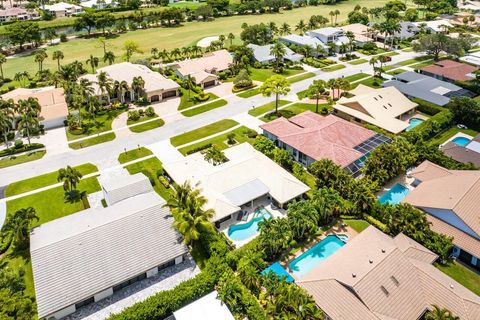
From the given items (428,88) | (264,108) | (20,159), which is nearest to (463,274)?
(264,108)

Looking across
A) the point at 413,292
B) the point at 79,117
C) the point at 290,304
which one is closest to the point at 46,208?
the point at 79,117

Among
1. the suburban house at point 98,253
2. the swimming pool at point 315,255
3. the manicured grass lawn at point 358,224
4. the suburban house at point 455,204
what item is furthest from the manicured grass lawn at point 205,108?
the suburban house at point 455,204

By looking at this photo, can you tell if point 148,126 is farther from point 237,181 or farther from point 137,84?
point 237,181

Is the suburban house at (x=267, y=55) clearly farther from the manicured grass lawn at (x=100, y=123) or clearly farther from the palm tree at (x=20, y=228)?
the palm tree at (x=20, y=228)

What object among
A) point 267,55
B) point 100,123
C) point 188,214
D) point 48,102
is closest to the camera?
point 188,214

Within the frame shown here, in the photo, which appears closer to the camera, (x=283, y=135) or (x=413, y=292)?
(x=413, y=292)

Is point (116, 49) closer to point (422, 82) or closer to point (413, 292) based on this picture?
point (422, 82)

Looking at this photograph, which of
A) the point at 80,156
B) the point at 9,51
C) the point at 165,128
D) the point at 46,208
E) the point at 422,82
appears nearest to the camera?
the point at 46,208
